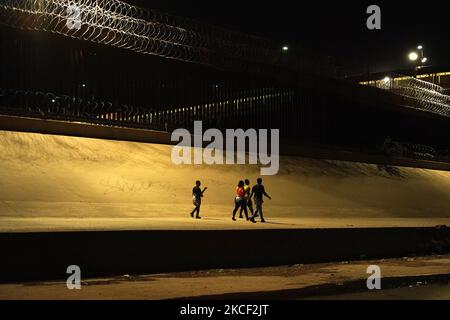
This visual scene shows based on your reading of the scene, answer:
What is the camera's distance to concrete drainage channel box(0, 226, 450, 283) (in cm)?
1086

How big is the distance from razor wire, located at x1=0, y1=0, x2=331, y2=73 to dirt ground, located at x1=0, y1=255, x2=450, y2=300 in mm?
11911

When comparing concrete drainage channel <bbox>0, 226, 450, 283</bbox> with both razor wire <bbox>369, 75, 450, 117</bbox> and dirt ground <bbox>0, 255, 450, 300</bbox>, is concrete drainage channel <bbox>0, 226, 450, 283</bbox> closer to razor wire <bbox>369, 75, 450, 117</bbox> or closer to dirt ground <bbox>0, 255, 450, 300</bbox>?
dirt ground <bbox>0, 255, 450, 300</bbox>

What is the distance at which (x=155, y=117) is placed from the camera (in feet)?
85.9

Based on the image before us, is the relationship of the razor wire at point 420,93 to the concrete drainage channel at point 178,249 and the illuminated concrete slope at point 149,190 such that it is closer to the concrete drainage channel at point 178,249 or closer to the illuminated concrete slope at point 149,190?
the illuminated concrete slope at point 149,190

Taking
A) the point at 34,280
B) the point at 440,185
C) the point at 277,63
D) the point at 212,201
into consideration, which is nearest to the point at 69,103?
the point at 212,201

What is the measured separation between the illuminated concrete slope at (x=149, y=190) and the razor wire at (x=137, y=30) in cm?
Answer: 371

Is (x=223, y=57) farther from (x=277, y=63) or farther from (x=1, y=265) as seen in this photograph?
(x=1, y=265)

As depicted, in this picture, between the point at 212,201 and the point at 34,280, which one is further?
the point at 212,201

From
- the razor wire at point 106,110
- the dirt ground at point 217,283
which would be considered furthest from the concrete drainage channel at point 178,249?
the razor wire at point 106,110

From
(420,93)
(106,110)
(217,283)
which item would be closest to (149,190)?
(106,110)

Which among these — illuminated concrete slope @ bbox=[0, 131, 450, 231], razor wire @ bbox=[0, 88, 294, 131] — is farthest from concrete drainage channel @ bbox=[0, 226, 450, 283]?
razor wire @ bbox=[0, 88, 294, 131]

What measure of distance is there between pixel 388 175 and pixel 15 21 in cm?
1984

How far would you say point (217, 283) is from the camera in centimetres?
1172

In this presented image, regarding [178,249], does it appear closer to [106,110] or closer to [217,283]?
[217,283]
